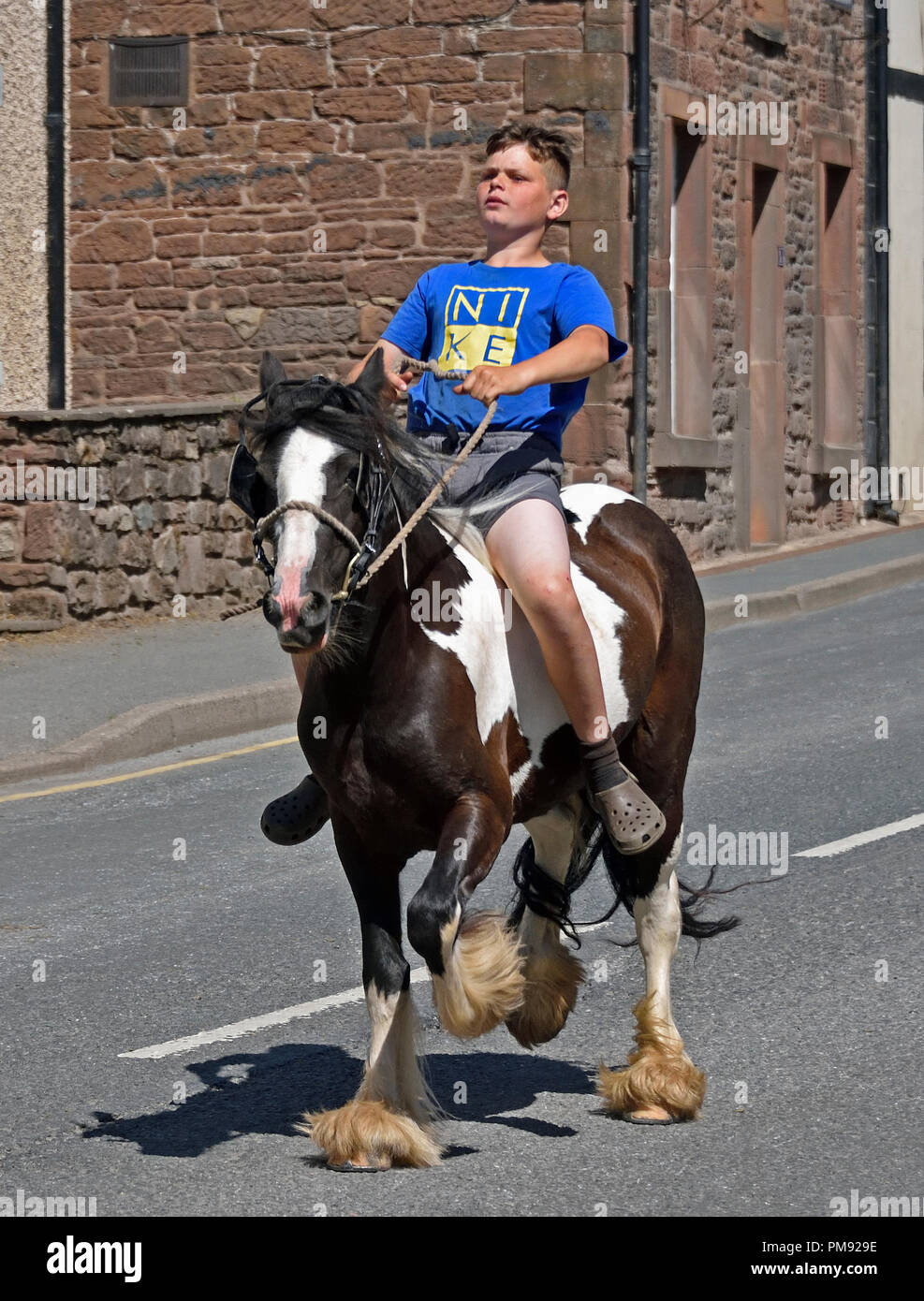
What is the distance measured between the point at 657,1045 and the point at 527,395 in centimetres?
182

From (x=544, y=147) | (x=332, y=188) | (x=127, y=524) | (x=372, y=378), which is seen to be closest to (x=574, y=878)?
(x=372, y=378)

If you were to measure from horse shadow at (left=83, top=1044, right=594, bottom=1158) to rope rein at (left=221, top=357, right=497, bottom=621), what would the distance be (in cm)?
144

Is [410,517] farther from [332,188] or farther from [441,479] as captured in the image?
[332,188]

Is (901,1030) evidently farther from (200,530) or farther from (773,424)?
(773,424)

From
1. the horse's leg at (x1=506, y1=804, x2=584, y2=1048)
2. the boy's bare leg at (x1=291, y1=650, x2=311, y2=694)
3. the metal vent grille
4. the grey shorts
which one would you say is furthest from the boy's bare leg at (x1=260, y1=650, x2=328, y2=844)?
the metal vent grille

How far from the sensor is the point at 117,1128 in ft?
18.3

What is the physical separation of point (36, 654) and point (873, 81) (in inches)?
549

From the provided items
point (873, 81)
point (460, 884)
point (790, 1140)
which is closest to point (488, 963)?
point (460, 884)

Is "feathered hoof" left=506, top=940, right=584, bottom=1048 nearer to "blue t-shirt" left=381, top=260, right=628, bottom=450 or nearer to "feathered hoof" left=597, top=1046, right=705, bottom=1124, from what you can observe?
"feathered hoof" left=597, top=1046, right=705, bottom=1124

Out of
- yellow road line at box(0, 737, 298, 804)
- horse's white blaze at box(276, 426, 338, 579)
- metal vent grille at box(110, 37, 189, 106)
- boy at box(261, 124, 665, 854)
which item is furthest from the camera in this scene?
metal vent grille at box(110, 37, 189, 106)

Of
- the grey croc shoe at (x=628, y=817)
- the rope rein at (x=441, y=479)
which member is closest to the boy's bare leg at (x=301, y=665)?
the rope rein at (x=441, y=479)

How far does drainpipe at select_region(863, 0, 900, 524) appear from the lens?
80.9 ft

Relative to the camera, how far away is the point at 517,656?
555 centimetres

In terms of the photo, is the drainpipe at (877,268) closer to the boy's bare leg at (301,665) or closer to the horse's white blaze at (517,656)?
the horse's white blaze at (517,656)
